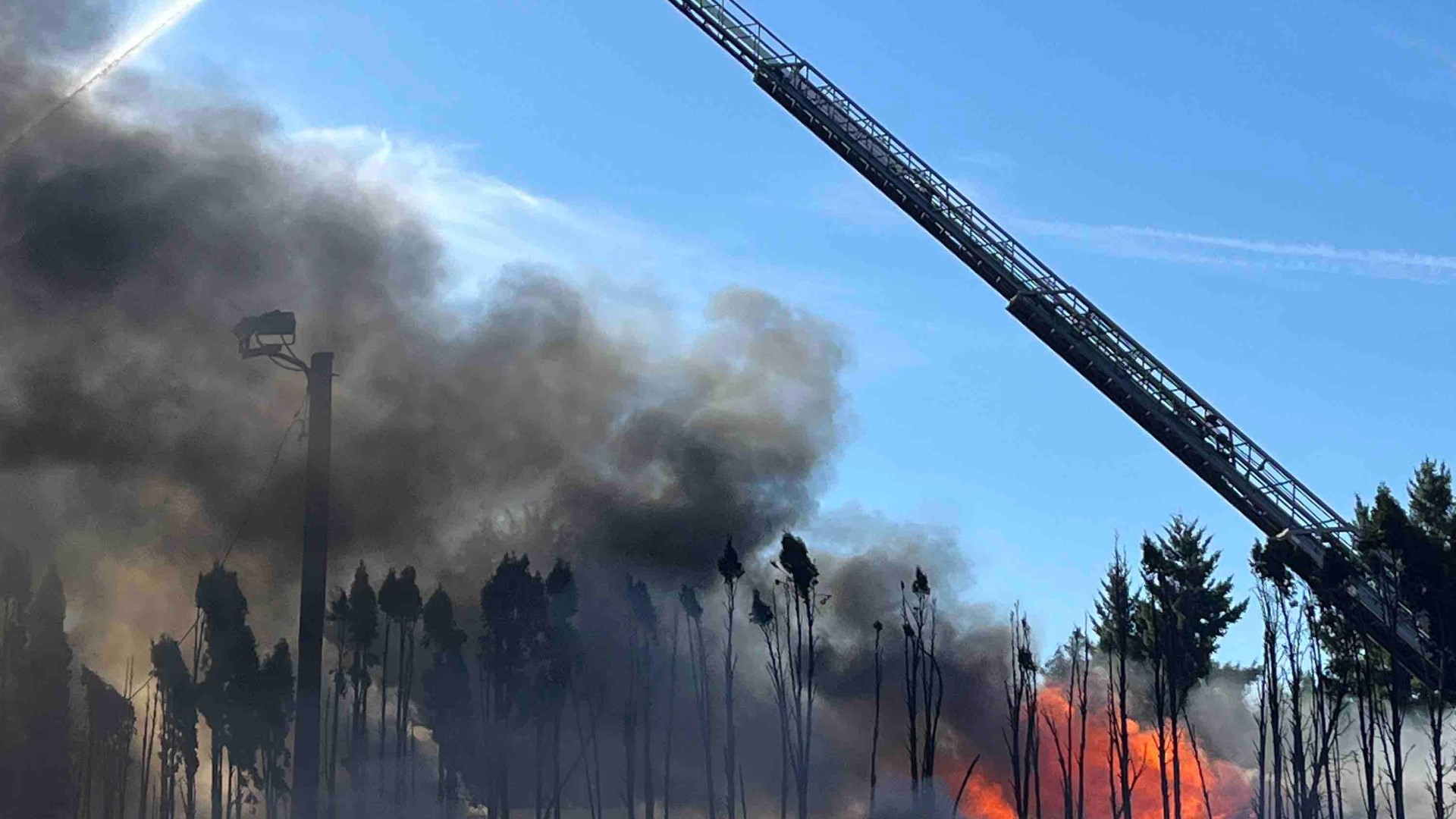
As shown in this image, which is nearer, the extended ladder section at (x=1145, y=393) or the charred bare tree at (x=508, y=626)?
the extended ladder section at (x=1145, y=393)

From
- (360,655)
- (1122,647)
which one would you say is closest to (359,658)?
(360,655)

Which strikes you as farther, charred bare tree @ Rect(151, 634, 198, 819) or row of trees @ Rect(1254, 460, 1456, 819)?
charred bare tree @ Rect(151, 634, 198, 819)

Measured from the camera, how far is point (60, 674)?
133250mm

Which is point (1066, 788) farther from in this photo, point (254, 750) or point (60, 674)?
point (60, 674)

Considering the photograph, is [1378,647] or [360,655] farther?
[360,655]

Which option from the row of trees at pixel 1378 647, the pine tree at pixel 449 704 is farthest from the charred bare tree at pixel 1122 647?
the pine tree at pixel 449 704

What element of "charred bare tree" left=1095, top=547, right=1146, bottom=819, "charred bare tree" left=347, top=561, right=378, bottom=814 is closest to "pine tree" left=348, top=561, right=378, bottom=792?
"charred bare tree" left=347, top=561, right=378, bottom=814

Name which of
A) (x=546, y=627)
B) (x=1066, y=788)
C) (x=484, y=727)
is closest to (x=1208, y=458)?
(x=1066, y=788)

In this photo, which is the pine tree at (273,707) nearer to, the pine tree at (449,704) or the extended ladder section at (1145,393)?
the pine tree at (449,704)

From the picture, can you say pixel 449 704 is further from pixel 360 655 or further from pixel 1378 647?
pixel 1378 647

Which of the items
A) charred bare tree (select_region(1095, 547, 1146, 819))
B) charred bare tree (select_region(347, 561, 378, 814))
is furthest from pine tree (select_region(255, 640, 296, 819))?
charred bare tree (select_region(1095, 547, 1146, 819))

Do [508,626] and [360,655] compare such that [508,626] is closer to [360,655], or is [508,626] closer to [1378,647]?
[360,655]

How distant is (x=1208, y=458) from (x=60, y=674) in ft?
360

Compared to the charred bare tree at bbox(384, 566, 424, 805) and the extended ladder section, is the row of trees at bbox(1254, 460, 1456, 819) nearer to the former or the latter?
the extended ladder section
